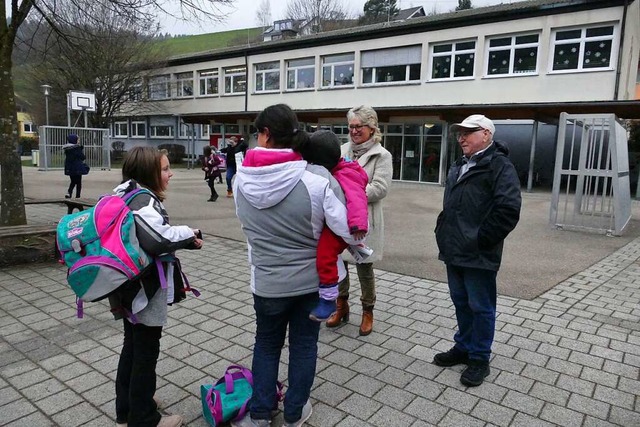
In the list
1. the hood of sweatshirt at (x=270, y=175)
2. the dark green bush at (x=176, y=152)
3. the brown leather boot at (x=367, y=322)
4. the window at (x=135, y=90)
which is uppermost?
the window at (x=135, y=90)

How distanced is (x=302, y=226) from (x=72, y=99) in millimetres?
21749

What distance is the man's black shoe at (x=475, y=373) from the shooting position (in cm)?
320

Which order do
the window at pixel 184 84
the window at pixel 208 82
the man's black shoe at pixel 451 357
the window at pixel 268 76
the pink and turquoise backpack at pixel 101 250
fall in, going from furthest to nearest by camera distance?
1. the window at pixel 184 84
2. the window at pixel 208 82
3. the window at pixel 268 76
4. the man's black shoe at pixel 451 357
5. the pink and turquoise backpack at pixel 101 250

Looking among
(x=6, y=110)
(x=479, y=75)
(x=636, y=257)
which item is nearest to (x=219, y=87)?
(x=479, y=75)

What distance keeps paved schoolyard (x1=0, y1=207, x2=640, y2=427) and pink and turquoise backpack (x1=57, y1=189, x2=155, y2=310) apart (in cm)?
104

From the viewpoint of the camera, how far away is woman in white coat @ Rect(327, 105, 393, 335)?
3760mm

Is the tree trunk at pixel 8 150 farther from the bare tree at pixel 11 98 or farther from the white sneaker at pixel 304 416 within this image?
the white sneaker at pixel 304 416

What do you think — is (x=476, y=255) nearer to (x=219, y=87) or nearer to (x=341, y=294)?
(x=341, y=294)

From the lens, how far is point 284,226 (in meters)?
2.35

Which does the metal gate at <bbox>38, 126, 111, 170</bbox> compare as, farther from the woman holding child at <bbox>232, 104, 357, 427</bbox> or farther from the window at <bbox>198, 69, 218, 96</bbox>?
the woman holding child at <bbox>232, 104, 357, 427</bbox>

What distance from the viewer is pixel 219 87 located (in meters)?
32.6

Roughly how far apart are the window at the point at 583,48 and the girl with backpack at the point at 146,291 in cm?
2045

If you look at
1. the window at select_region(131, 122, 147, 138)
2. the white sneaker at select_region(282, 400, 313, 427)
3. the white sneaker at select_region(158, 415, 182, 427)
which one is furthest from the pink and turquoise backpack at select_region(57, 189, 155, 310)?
the window at select_region(131, 122, 147, 138)

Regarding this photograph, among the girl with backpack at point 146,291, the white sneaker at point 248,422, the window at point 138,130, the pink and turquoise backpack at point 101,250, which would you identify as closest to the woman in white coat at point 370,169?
the white sneaker at point 248,422
